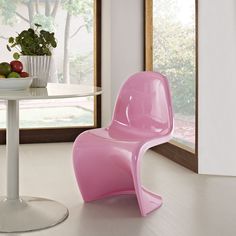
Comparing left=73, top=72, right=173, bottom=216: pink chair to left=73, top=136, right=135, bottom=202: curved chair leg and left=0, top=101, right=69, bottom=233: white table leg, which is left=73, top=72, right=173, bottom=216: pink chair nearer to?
left=73, top=136, right=135, bottom=202: curved chair leg

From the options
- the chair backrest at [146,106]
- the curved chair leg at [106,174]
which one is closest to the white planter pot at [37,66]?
the curved chair leg at [106,174]

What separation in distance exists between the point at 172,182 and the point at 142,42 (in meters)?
2.02

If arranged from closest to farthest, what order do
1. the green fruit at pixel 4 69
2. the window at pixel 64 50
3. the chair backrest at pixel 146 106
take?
1. the green fruit at pixel 4 69
2. the chair backrest at pixel 146 106
3. the window at pixel 64 50

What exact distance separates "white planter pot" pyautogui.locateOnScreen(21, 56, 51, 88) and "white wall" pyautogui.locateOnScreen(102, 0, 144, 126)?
→ 2381mm

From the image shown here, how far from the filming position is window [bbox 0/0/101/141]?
5328mm

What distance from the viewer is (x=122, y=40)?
521 cm

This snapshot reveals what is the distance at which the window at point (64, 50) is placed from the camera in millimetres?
5328

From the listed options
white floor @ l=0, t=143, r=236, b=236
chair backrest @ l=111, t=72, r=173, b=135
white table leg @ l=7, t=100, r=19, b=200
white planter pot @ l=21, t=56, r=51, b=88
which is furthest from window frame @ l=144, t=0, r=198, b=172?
white table leg @ l=7, t=100, r=19, b=200

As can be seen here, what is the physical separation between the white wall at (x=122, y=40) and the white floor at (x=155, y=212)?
110cm

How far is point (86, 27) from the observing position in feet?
18.2

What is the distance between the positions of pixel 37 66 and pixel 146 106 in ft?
2.61

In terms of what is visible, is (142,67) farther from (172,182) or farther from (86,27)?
(172,182)

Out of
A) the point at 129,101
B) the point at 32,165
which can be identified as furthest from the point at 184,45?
the point at 32,165

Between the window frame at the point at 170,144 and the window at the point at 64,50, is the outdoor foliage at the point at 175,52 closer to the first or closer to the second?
the window frame at the point at 170,144
